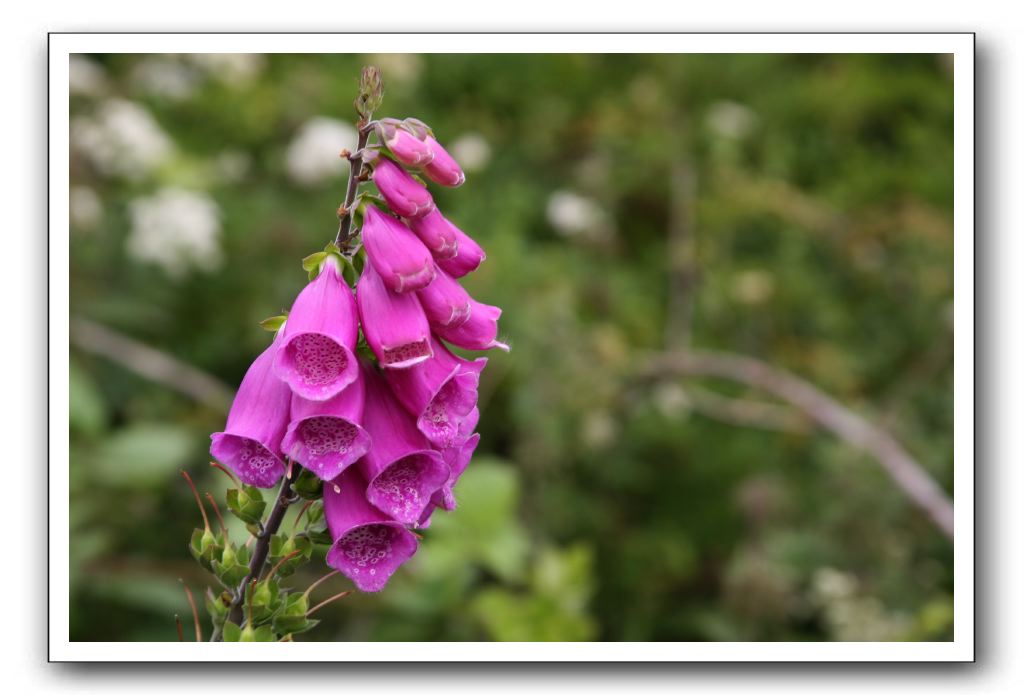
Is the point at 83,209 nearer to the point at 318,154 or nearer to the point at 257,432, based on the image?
the point at 318,154

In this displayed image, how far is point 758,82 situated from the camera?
4.16 metres

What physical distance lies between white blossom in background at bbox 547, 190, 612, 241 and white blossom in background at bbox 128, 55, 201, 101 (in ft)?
4.54

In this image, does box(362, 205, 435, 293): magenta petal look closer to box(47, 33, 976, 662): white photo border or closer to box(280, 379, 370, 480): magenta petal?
box(280, 379, 370, 480): magenta petal

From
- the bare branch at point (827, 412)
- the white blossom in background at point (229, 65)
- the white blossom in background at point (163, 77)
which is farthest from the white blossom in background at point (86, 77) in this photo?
the bare branch at point (827, 412)

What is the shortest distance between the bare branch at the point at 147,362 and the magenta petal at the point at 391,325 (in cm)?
210

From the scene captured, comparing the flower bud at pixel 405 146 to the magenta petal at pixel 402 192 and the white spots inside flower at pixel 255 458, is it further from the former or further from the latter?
the white spots inside flower at pixel 255 458

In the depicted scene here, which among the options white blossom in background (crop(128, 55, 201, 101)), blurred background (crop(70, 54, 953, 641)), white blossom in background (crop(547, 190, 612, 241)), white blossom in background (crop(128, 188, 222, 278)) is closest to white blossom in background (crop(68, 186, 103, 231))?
blurred background (crop(70, 54, 953, 641))

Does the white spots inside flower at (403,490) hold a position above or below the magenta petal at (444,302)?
below

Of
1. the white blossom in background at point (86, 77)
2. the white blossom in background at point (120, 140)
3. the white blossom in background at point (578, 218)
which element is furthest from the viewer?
the white blossom in background at point (578, 218)

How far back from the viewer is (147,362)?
3312 mm

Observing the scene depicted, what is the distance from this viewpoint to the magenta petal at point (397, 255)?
46.4 inches
